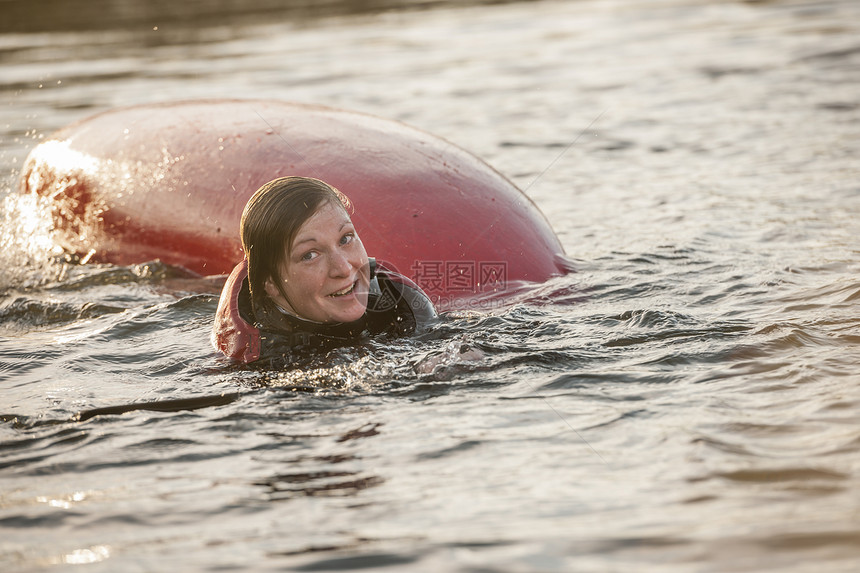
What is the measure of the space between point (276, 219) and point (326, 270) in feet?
0.93

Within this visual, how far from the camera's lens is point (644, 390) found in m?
3.71

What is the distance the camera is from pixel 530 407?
366 cm

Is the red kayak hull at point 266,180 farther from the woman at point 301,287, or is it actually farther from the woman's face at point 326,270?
the woman's face at point 326,270

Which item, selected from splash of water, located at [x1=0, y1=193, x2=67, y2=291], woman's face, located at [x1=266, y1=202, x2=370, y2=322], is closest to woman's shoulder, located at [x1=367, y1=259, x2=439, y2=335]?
woman's face, located at [x1=266, y1=202, x2=370, y2=322]

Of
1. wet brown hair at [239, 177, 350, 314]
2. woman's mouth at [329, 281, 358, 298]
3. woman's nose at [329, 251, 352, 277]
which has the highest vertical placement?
wet brown hair at [239, 177, 350, 314]

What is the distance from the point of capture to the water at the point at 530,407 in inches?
111

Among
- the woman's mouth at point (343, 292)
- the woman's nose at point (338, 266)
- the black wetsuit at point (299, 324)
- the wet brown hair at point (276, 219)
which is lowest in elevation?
the black wetsuit at point (299, 324)

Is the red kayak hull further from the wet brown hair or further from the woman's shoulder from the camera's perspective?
the wet brown hair

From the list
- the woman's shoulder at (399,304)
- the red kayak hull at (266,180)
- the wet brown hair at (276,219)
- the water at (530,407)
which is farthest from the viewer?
the red kayak hull at (266,180)

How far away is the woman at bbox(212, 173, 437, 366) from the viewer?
405 centimetres

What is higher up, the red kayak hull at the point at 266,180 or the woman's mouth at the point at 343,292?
the red kayak hull at the point at 266,180

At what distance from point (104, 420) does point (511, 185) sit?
263 cm

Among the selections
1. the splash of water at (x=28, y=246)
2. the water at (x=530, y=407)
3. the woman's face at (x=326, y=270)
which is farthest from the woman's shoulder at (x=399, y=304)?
the splash of water at (x=28, y=246)

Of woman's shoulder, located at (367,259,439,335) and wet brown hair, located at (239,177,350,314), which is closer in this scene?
wet brown hair, located at (239,177,350,314)
